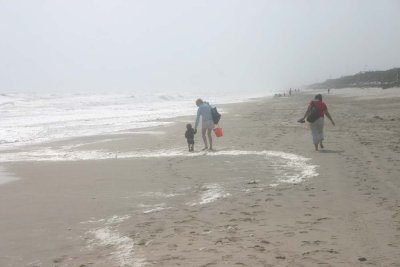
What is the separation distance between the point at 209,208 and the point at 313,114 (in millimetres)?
6565

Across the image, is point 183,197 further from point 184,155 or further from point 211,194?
point 184,155

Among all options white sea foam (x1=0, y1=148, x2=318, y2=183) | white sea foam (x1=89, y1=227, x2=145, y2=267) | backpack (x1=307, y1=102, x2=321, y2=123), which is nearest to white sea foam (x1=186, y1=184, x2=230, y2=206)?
white sea foam (x1=0, y1=148, x2=318, y2=183)

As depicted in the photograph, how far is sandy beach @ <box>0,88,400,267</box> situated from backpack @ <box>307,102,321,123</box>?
0.83 meters

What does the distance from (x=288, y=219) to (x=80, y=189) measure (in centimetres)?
418

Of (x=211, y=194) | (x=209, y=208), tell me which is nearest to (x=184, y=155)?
(x=211, y=194)

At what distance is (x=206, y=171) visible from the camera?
9523 millimetres

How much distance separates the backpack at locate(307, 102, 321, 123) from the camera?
12008mm

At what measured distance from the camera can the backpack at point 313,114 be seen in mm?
12008

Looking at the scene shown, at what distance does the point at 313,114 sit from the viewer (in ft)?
39.6

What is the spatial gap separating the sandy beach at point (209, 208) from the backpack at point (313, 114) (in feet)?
2.72

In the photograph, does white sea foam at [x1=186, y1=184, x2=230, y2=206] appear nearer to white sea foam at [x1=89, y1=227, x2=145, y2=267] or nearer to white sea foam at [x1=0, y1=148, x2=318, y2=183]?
white sea foam at [x1=0, y1=148, x2=318, y2=183]

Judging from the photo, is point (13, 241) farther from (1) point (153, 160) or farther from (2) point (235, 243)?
(1) point (153, 160)

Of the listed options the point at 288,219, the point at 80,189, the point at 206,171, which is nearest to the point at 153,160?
the point at 206,171

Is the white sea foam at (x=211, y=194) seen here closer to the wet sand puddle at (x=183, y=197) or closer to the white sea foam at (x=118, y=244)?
the wet sand puddle at (x=183, y=197)
